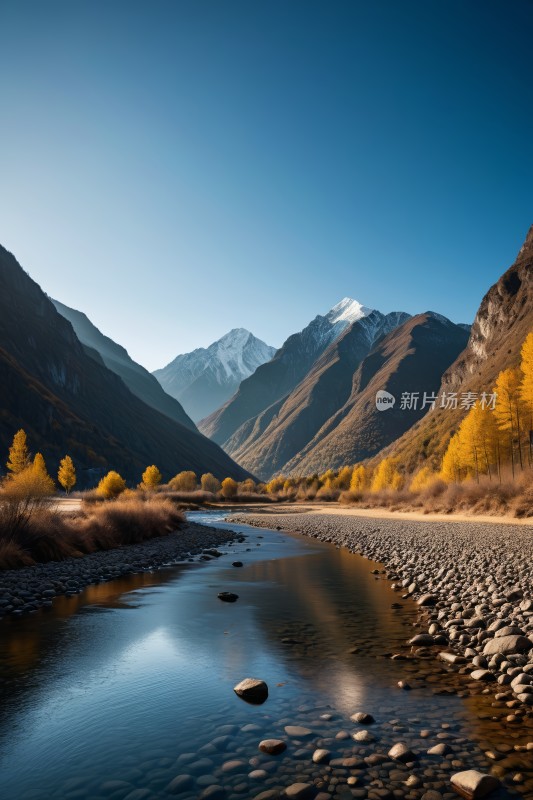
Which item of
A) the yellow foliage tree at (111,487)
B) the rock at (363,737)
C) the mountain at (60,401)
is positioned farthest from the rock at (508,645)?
the mountain at (60,401)

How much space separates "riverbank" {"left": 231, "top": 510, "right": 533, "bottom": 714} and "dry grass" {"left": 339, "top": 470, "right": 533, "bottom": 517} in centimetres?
1236

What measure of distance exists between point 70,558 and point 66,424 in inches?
4778

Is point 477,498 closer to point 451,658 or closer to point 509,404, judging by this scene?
point 509,404

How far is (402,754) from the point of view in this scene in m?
6.69

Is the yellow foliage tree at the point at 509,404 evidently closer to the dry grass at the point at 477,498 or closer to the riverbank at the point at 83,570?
the dry grass at the point at 477,498

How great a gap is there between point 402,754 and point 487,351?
150 meters

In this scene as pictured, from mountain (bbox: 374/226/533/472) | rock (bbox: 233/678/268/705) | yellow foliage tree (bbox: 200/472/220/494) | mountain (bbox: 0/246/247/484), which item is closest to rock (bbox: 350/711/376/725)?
rock (bbox: 233/678/268/705)

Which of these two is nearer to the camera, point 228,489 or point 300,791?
point 300,791

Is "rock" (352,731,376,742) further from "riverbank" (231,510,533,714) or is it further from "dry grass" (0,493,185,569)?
"dry grass" (0,493,185,569)

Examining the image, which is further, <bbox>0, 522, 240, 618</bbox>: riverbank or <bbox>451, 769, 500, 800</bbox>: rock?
<bbox>0, 522, 240, 618</bbox>: riverbank

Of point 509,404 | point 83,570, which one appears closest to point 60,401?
point 509,404

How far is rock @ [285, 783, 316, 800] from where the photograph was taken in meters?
5.91

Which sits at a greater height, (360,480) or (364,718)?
(364,718)

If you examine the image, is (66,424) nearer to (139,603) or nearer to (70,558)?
(70,558)
